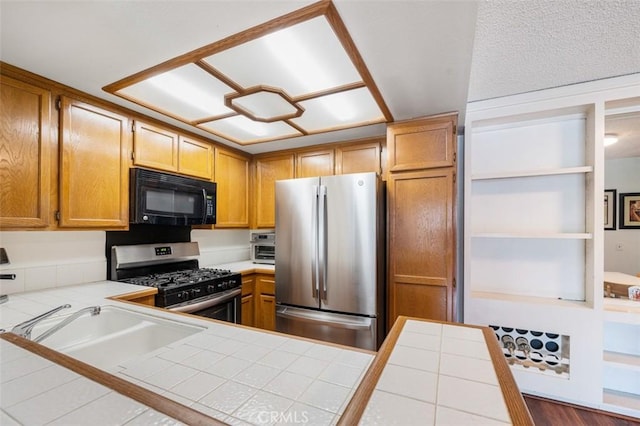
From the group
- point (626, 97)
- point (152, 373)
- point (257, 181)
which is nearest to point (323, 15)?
point (152, 373)

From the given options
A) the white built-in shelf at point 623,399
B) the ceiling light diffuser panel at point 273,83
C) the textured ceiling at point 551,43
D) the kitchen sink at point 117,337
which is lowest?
the white built-in shelf at point 623,399

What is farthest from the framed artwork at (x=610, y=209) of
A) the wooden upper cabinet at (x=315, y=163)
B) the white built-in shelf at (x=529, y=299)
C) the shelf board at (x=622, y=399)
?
the wooden upper cabinet at (x=315, y=163)

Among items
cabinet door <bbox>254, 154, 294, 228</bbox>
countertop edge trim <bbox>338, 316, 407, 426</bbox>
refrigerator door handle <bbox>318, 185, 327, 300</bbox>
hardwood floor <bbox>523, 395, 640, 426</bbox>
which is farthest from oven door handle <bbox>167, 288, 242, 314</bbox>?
hardwood floor <bbox>523, 395, 640, 426</bbox>

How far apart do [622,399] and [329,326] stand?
6.88 ft

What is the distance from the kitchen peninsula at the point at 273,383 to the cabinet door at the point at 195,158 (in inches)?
73.6

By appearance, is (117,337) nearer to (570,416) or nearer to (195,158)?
(195,158)

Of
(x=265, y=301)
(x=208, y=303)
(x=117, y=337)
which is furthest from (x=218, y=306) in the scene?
(x=117, y=337)

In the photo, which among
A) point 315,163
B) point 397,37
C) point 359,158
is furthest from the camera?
point 315,163

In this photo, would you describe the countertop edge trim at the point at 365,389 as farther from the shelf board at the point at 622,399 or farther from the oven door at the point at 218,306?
the shelf board at the point at 622,399

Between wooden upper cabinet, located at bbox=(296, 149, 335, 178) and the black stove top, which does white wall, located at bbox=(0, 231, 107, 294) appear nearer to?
the black stove top

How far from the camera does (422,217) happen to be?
7.20 ft

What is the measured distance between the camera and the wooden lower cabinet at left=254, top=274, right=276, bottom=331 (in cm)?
282

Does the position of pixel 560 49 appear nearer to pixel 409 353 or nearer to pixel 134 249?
pixel 409 353

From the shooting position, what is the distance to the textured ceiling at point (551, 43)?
1350mm
